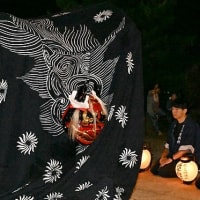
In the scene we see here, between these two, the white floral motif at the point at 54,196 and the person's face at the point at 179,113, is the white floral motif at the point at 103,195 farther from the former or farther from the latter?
the person's face at the point at 179,113

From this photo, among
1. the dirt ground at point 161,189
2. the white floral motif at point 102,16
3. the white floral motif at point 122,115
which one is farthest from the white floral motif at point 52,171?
the dirt ground at point 161,189

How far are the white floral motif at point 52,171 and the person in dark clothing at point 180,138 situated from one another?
2907 millimetres

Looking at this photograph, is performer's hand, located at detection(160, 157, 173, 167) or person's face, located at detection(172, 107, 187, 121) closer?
person's face, located at detection(172, 107, 187, 121)

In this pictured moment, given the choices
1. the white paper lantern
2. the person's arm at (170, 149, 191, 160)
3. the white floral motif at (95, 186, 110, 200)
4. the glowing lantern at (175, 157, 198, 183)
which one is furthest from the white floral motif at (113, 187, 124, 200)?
the white paper lantern

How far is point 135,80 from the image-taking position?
4867mm

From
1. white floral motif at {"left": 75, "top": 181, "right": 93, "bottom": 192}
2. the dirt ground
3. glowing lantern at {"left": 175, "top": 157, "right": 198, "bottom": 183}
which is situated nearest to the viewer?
white floral motif at {"left": 75, "top": 181, "right": 93, "bottom": 192}

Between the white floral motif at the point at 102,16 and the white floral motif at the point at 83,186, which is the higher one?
the white floral motif at the point at 102,16

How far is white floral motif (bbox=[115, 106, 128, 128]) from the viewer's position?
4.76m

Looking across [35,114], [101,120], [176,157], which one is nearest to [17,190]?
[35,114]

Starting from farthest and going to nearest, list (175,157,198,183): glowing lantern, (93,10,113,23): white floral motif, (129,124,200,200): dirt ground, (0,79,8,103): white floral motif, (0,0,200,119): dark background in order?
(0,0,200,119): dark background, (175,157,198,183): glowing lantern, (129,124,200,200): dirt ground, (93,10,113,23): white floral motif, (0,79,8,103): white floral motif

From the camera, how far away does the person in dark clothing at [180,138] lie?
690cm

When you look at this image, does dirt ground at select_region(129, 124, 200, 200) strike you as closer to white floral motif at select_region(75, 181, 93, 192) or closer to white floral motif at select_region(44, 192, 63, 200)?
white floral motif at select_region(75, 181, 93, 192)

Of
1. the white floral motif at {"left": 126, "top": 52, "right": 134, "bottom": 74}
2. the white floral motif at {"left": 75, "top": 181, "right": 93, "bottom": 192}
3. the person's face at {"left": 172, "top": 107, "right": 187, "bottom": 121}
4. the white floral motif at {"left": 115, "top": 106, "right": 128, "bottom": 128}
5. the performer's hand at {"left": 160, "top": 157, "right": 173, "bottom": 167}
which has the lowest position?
the white floral motif at {"left": 75, "top": 181, "right": 93, "bottom": 192}

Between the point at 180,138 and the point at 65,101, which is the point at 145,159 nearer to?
the point at 180,138
